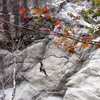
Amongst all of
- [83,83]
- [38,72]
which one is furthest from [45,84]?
[83,83]

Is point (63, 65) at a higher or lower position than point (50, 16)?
lower

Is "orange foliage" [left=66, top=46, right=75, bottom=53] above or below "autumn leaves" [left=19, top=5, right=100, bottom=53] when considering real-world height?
below

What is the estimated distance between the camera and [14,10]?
10.1 m

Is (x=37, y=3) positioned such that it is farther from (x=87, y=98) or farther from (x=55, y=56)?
(x=87, y=98)

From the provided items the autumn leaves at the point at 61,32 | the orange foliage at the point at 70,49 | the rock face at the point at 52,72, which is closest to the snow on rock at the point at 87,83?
the rock face at the point at 52,72

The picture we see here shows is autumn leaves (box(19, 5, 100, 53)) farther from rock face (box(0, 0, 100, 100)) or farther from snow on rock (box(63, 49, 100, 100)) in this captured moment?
snow on rock (box(63, 49, 100, 100))

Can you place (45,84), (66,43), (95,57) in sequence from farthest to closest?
(66,43) → (45,84) → (95,57)

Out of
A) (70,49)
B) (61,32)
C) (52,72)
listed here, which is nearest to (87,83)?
(52,72)

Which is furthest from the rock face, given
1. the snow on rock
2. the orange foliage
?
the orange foliage

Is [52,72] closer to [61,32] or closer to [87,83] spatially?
[61,32]

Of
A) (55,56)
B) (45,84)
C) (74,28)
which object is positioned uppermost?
(74,28)

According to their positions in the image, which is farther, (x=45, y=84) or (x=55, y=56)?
(x=55, y=56)

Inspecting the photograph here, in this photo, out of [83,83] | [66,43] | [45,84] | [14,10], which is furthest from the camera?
[14,10]

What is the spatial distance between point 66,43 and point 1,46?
9.92 feet
